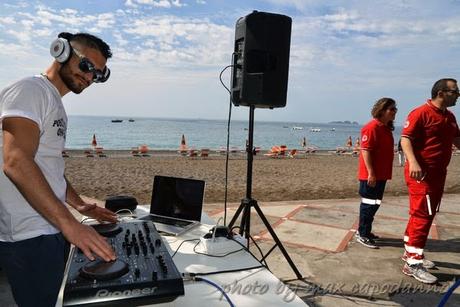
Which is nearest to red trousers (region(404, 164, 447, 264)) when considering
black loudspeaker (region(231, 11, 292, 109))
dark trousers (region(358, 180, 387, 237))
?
dark trousers (region(358, 180, 387, 237))

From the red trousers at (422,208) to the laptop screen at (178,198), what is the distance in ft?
8.23

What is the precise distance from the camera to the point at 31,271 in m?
1.68

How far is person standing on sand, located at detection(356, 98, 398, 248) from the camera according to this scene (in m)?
4.74

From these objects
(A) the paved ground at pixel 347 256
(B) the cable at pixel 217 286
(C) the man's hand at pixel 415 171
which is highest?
(C) the man's hand at pixel 415 171

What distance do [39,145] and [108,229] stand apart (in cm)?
66

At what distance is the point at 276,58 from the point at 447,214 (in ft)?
17.2

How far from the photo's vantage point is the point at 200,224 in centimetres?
285

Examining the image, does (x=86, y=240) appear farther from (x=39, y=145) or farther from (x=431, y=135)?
(x=431, y=135)

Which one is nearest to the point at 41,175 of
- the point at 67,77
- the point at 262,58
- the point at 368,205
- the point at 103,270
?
the point at 103,270

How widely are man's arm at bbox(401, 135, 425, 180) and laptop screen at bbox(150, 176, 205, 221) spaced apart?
235cm

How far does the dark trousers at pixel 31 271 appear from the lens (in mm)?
1675

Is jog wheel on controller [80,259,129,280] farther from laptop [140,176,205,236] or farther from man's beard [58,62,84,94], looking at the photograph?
laptop [140,176,205,236]

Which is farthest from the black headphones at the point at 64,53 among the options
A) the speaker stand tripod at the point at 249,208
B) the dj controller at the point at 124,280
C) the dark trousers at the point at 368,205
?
the dark trousers at the point at 368,205

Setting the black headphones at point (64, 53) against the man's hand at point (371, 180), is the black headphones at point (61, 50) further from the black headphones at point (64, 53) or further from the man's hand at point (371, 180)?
the man's hand at point (371, 180)
